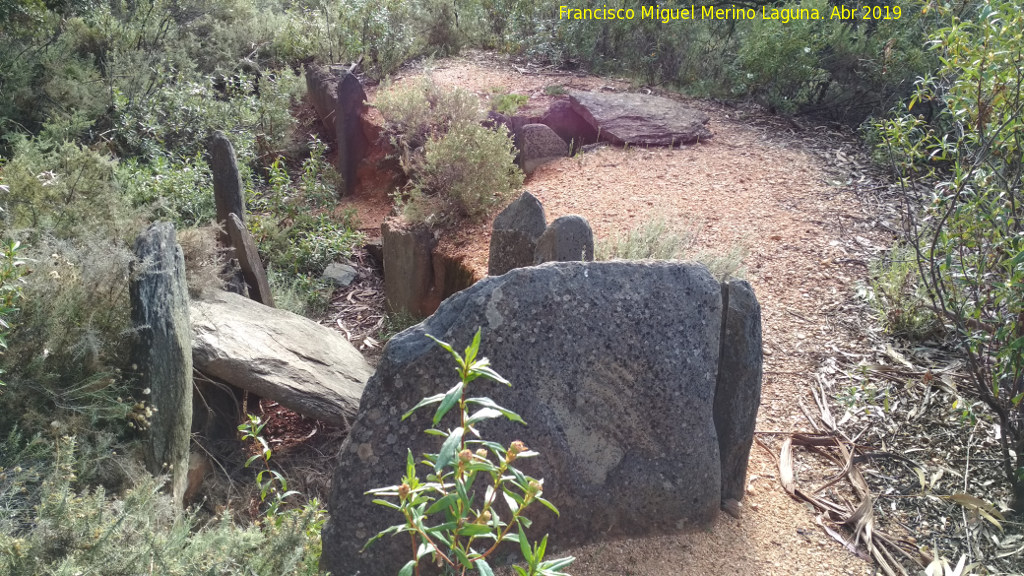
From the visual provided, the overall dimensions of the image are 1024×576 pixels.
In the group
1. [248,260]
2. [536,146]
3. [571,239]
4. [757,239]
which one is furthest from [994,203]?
[536,146]

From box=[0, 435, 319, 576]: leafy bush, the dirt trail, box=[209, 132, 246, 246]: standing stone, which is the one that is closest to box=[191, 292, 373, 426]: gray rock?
box=[209, 132, 246, 246]: standing stone

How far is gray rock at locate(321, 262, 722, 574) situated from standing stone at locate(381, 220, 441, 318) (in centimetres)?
299

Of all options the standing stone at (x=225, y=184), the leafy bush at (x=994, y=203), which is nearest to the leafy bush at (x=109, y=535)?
the standing stone at (x=225, y=184)

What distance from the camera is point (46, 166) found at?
4891mm

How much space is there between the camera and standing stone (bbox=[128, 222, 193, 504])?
3.03 metres

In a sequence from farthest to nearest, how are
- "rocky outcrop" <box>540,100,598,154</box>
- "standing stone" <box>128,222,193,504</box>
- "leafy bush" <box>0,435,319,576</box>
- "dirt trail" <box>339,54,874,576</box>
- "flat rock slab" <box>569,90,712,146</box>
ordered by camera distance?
1. "rocky outcrop" <box>540,100,598,154</box>
2. "flat rock slab" <box>569,90,712,146</box>
3. "standing stone" <box>128,222,193,504</box>
4. "dirt trail" <box>339,54,874,576</box>
5. "leafy bush" <box>0,435,319,576</box>

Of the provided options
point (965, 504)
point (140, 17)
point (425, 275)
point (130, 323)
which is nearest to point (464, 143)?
point (425, 275)

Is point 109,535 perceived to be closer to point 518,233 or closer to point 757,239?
point 518,233

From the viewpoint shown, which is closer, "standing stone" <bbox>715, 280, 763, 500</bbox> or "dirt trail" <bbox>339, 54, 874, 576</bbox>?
"dirt trail" <bbox>339, 54, 874, 576</bbox>

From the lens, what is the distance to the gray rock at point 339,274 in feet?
20.1

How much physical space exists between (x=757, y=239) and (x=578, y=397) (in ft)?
10.4

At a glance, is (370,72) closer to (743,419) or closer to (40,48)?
(40,48)

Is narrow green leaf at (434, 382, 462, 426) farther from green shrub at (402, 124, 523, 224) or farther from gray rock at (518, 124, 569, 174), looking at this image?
gray rock at (518, 124, 569, 174)

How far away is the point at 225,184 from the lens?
484 cm
